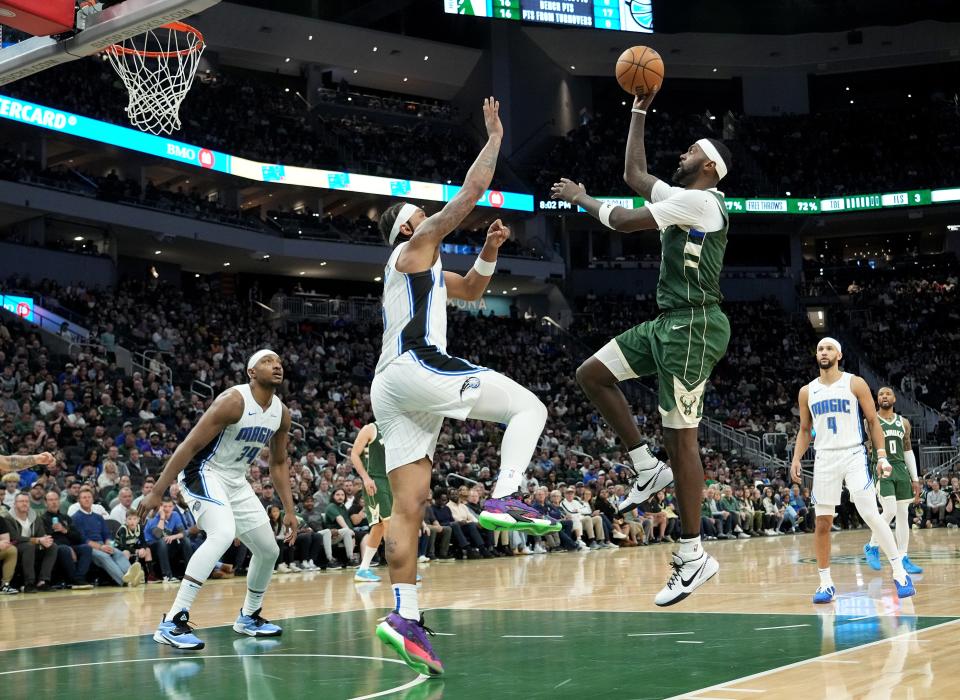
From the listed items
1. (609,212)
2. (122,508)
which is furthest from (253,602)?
(122,508)

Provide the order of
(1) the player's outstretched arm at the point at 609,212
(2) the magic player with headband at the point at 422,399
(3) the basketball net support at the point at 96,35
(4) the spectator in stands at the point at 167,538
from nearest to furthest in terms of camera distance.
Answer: (2) the magic player with headband at the point at 422,399
(1) the player's outstretched arm at the point at 609,212
(3) the basketball net support at the point at 96,35
(4) the spectator in stands at the point at 167,538

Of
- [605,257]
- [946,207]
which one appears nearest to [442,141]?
[605,257]

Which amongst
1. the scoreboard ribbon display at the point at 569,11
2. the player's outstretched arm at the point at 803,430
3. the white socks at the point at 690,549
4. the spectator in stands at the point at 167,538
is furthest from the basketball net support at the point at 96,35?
the scoreboard ribbon display at the point at 569,11

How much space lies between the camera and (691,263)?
584 centimetres

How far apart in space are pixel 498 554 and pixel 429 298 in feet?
42.6

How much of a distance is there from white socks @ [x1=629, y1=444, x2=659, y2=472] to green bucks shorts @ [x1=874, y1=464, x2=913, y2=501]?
24.5 feet

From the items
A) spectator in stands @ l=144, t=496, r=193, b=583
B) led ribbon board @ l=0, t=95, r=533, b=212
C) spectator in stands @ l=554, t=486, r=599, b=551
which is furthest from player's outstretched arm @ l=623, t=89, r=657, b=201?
led ribbon board @ l=0, t=95, r=533, b=212

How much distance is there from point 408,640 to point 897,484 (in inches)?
353

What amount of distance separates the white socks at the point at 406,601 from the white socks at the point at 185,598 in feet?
8.31

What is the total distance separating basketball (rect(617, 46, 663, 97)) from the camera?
586 cm

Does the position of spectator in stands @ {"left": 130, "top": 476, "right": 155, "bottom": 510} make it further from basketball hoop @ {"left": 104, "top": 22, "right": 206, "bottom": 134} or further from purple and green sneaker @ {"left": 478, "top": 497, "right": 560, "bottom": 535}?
purple and green sneaker @ {"left": 478, "top": 497, "right": 560, "bottom": 535}

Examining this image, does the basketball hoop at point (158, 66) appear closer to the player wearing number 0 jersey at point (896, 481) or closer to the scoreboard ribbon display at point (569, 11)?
the player wearing number 0 jersey at point (896, 481)

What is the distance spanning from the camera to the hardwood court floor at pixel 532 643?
203 inches

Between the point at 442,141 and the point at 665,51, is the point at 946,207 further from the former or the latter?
the point at 442,141
